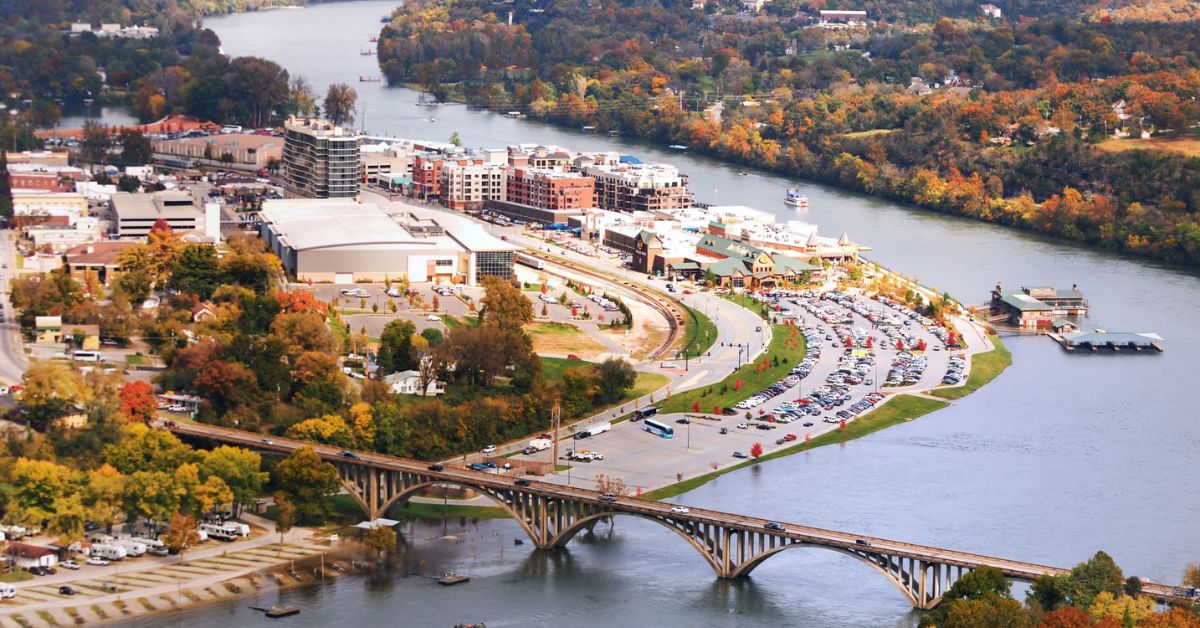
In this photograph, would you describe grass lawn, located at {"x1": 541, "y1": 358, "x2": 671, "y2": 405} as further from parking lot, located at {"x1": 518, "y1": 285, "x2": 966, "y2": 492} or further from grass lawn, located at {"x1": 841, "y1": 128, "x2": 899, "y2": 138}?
grass lawn, located at {"x1": 841, "y1": 128, "x2": 899, "y2": 138}

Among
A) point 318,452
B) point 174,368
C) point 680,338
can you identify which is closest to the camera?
point 318,452

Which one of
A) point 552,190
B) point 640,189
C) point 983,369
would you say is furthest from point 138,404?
point 640,189

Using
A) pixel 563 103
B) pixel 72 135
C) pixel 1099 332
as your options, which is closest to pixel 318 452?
pixel 1099 332

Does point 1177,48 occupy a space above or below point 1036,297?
above

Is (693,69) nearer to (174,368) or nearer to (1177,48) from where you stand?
(1177,48)

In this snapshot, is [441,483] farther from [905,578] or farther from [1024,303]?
[1024,303]

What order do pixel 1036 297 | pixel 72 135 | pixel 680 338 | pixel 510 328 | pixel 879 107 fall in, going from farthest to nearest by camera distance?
pixel 879 107, pixel 72 135, pixel 1036 297, pixel 680 338, pixel 510 328
